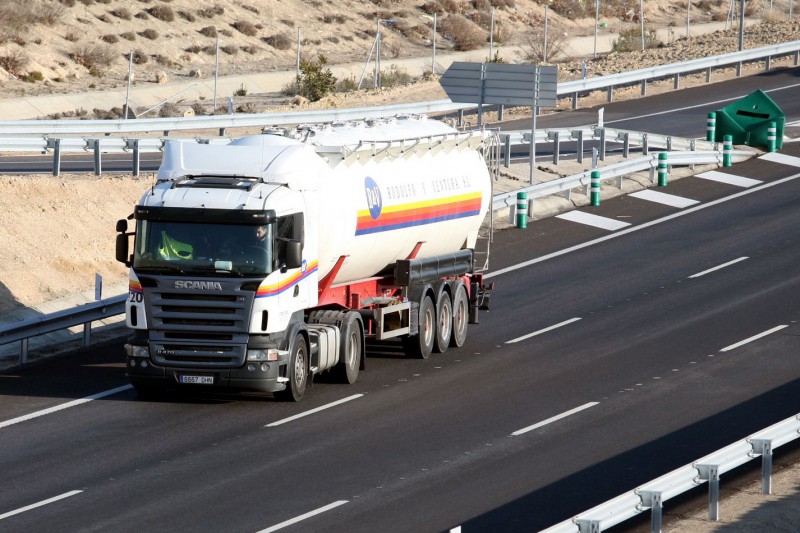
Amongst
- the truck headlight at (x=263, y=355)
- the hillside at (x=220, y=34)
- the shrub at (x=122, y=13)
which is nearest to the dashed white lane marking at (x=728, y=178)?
the truck headlight at (x=263, y=355)

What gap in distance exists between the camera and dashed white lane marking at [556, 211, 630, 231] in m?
34.0

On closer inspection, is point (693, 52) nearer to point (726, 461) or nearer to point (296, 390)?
point (296, 390)

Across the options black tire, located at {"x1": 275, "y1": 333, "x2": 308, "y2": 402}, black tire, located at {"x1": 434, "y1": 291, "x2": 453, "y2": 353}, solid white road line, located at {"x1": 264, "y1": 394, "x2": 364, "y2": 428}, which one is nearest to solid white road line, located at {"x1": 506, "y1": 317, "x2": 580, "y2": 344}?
black tire, located at {"x1": 434, "y1": 291, "x2": 453, "y2": 353}

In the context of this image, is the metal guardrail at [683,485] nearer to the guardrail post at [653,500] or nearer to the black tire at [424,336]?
the guardrail post at [653,500]

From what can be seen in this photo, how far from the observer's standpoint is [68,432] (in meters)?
18.0

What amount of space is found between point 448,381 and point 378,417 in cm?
262

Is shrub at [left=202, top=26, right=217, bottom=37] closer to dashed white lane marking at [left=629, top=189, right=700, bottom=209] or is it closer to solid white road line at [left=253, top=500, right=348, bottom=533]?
dashed white lane marking at [left=629, top=189, right=700, bottom=209]

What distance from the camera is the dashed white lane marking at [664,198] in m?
36.5

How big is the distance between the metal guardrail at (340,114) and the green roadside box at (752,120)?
582 cm

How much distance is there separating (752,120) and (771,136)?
0.87 metres

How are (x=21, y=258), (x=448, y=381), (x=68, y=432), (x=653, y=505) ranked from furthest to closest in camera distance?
(x=21, y=258), (x=448, y=381), (x=68, y=432), (x=653, y=505)

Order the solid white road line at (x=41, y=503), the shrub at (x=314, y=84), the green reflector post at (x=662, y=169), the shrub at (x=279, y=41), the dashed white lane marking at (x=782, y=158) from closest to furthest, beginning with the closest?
the solid white road line at (x=41, y=503)
the green reflector post at (x=662, y=169)
the dashed white lane marking at (x=782, y=158)
the shrub at (x=314, y=84)
the shrub at (x=279, y=41)

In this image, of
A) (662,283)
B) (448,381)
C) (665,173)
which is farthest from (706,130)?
(448,381)

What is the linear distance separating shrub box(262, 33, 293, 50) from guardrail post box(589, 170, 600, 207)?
38273 mm
